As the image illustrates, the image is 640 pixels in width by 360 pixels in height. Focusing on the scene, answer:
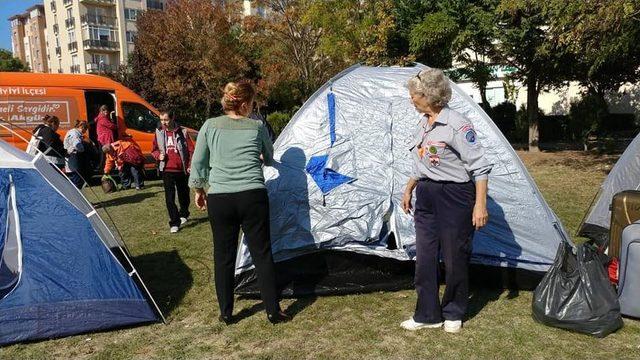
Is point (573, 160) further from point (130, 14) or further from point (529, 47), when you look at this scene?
Answer: point (130, 14)

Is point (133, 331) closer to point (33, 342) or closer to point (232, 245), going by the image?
point (33, 342)

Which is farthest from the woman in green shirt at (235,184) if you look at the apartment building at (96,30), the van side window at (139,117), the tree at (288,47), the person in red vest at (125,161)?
the apartment building at (96,30)

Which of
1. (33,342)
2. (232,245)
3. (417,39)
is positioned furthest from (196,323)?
(417,39)

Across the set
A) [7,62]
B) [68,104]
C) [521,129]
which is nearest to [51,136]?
[68,104]

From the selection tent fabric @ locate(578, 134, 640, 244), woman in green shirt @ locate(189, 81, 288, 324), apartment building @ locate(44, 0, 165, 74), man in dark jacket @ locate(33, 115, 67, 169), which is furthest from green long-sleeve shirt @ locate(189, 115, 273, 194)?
apartment building @ locate(44, 0, 165, 74)

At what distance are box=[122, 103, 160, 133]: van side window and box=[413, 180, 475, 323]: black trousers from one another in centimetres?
1003

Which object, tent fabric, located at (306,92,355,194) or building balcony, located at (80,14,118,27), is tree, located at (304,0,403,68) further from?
building balcony, located at (80,14,118,27)

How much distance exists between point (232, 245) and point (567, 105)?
84.7 ft

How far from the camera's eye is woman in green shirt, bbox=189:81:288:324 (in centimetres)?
359

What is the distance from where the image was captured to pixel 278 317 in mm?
3891

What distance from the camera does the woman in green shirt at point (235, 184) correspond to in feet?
11.8

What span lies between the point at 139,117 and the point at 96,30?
146 ft

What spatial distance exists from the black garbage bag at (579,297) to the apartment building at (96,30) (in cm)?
5239

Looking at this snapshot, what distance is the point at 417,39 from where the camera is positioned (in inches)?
532
